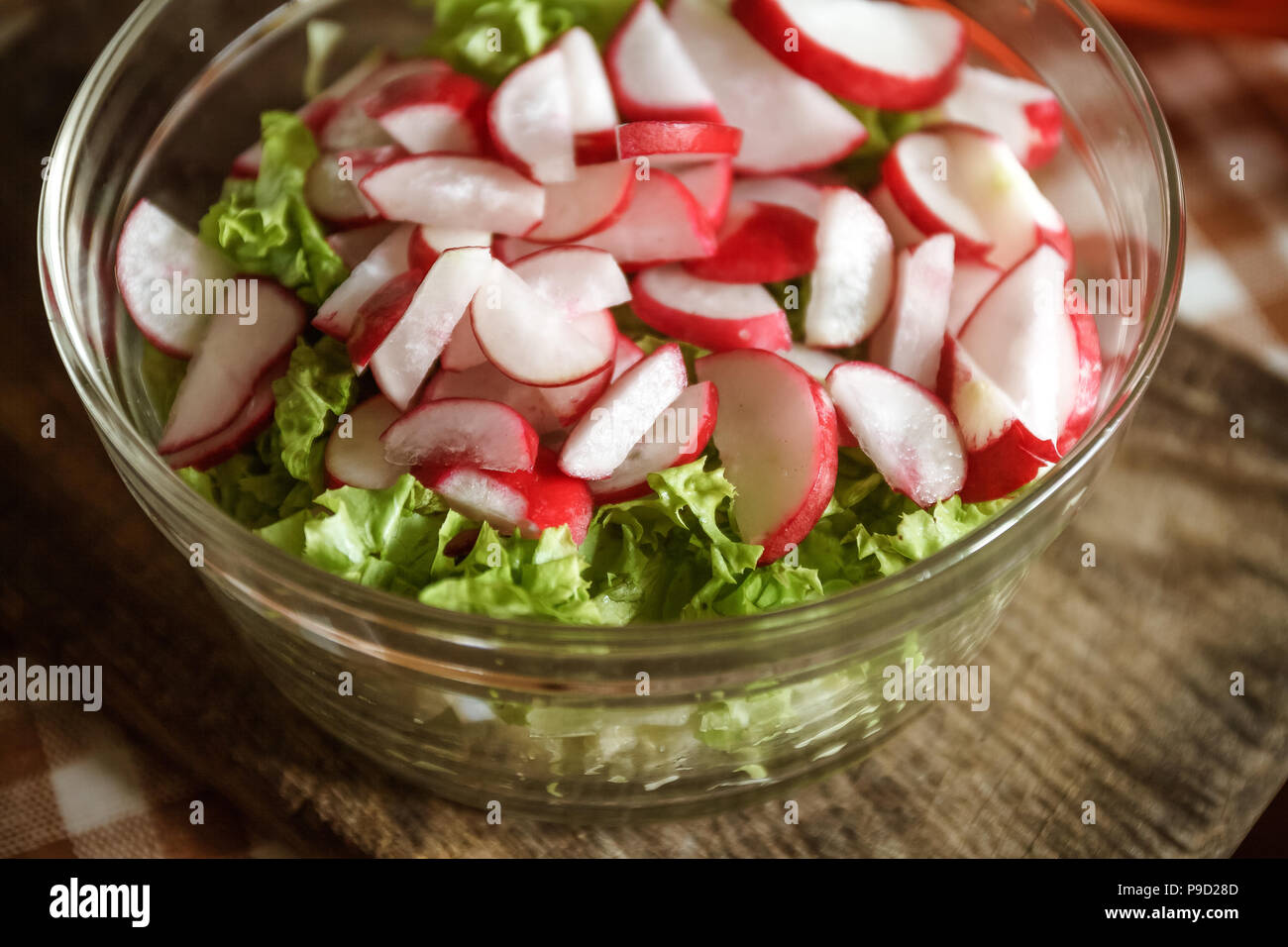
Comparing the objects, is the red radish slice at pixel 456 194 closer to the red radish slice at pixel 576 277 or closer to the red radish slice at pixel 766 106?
the red radish slice at pixel 576 277

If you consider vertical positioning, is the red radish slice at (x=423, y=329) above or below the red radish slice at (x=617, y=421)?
above

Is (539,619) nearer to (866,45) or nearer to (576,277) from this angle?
(576,277)

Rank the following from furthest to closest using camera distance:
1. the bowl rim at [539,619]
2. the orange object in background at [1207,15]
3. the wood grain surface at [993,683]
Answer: the orange object in background at [1207,15] → the wood grain surface at [993,683] → the bowl rim at [539,619]

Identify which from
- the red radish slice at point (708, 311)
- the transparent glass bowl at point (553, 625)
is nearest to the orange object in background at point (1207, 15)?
the transparent glass bowl at point (553, 625)

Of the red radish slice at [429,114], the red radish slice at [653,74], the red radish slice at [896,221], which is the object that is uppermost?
the red radish slice at [653,74]
